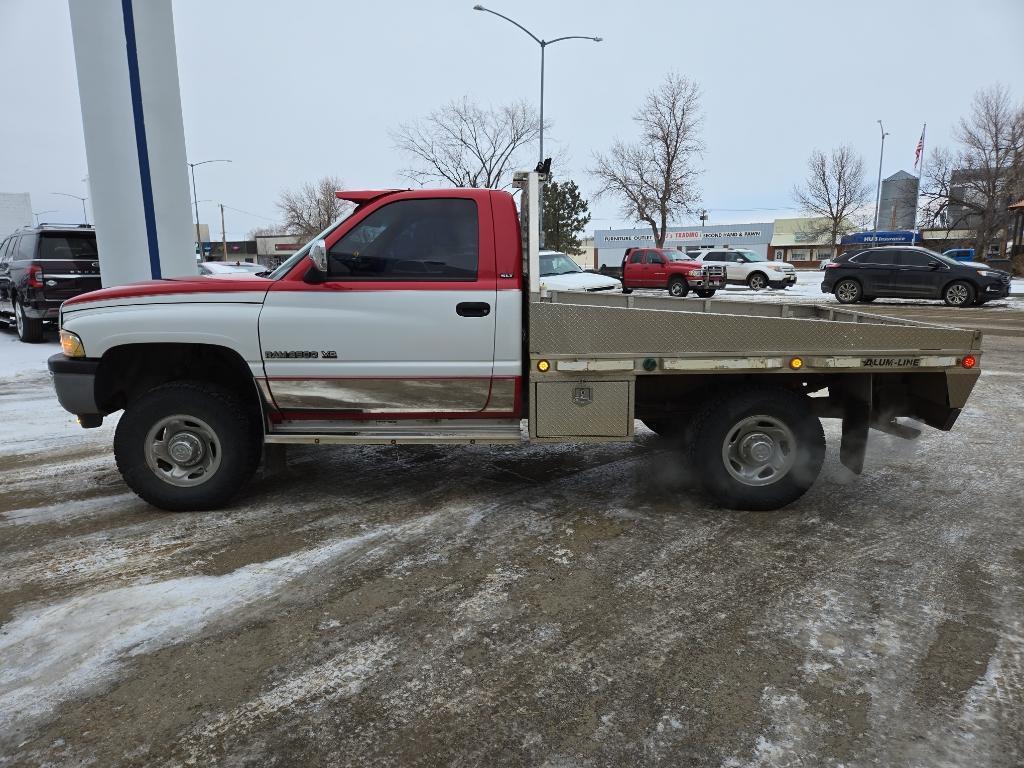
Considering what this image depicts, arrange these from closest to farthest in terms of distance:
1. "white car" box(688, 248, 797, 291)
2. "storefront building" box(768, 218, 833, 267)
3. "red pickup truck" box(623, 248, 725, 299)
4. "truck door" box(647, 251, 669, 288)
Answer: "red pickup truck" box(623, 248, 725, 299), "truck door" box(647, 251, 669, 288), "white car" box(688, 248, 797, 291), "storefront building" box(768, 218, 833, 267)

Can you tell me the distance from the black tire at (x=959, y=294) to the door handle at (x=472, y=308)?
65.9 ft

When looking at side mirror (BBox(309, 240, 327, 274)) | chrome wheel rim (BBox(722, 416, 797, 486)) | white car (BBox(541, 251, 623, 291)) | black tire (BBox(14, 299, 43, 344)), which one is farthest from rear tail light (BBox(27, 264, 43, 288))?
chrome wheel rim (BBox(722, 416, 797, 486))

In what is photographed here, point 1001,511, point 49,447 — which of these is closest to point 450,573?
point 1001,511

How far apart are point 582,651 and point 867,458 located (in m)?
3.96

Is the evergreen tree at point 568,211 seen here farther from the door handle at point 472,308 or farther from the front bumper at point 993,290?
the door handle at point 472,308

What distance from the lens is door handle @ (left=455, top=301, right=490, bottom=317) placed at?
4.29 meters

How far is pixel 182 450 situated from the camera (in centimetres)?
444

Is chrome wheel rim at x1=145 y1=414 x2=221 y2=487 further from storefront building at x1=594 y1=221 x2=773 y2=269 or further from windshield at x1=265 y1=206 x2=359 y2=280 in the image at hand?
storefront building at x1=594 y1=221 x2=773 y2=269

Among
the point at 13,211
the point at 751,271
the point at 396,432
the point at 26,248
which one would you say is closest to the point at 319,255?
→ the point at 396,432

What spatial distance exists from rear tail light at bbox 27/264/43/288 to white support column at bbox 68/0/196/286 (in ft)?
12.1

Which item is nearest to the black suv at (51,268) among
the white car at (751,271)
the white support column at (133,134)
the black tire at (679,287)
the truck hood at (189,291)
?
the white support column at (133,134)

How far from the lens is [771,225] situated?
67.8 meters

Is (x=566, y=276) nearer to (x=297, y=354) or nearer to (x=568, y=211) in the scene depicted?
(x=297, y=354)

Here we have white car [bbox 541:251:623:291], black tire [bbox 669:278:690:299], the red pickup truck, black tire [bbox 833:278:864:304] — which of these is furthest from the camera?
black tire [bbox 669:278:690:299]
